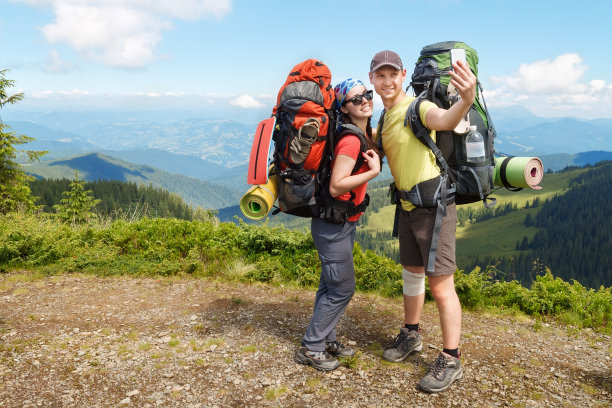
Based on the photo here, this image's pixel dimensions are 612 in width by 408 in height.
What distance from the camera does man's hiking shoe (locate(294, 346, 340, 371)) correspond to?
4354 mm

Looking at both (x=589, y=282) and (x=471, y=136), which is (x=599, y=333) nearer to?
(x=471, y=136)

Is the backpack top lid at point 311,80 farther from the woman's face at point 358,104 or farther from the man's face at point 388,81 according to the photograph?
the man's face at point 388,81

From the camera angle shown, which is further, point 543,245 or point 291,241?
point 543,245

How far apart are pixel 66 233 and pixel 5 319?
3556 millimetres

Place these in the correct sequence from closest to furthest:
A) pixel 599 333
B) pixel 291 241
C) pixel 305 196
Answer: pixel 305 196
pixel 599 333
pixel 291 241

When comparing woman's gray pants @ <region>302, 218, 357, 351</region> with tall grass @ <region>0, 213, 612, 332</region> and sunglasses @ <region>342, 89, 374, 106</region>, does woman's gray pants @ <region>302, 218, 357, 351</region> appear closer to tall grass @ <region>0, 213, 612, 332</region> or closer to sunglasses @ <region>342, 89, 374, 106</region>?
sunglasses @ <region>342, 89, 374, 106</region>

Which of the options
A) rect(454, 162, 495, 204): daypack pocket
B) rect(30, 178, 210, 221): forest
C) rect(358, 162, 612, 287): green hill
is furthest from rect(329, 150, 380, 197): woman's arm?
rect(358, 162, 612, 287): green hill

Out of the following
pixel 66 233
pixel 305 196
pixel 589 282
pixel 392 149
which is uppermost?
pixel 392 149

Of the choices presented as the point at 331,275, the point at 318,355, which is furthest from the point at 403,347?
the point at 331,275

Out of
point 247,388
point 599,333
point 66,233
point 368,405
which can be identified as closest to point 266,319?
point 247,388

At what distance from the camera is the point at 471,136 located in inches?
141

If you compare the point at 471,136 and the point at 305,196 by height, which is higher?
the point at 471,136

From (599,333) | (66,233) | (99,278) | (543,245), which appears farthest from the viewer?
(543,245)

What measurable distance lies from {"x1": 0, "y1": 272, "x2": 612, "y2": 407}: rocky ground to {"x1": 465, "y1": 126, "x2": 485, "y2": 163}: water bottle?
92.0 inches
